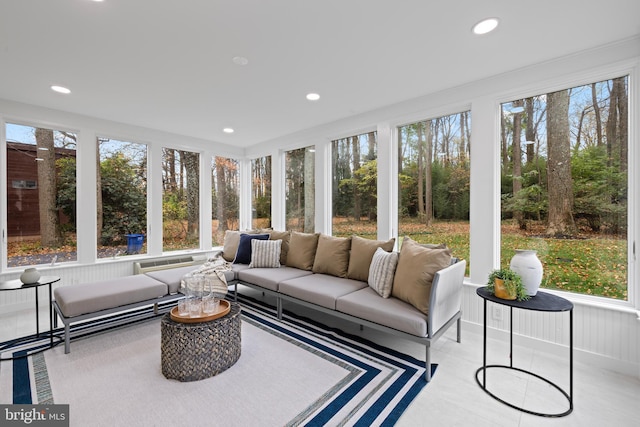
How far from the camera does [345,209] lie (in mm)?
4422

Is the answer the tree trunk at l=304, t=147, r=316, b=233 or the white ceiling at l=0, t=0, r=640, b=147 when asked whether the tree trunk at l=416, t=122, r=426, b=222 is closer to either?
the white ceiling at l=0, t=0, r=640, b=147

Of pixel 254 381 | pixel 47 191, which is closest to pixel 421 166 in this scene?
pixel 254 381

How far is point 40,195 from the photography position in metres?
3.83

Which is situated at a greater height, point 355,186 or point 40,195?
point 355,186

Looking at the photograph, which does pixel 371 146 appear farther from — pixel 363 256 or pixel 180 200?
pixel 180 200

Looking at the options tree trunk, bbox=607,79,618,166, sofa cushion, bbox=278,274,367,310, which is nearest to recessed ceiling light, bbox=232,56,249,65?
sofa cushion, bbox=278,274,367,310

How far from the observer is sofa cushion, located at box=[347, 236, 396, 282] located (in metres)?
3.18

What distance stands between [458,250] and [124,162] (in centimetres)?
499

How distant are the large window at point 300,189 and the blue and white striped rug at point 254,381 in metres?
2.40

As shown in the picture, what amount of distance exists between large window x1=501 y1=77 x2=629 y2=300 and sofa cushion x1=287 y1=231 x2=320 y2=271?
2.16 meters

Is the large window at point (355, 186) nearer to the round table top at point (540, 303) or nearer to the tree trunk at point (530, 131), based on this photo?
the tree trunk at point (530, 131)

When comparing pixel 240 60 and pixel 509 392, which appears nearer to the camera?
pixel 509 392

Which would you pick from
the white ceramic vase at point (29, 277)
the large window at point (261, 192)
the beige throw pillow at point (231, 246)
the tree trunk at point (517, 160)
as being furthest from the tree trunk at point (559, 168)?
the white ceramic vase at point (29, 277)

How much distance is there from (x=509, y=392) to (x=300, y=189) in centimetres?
389
